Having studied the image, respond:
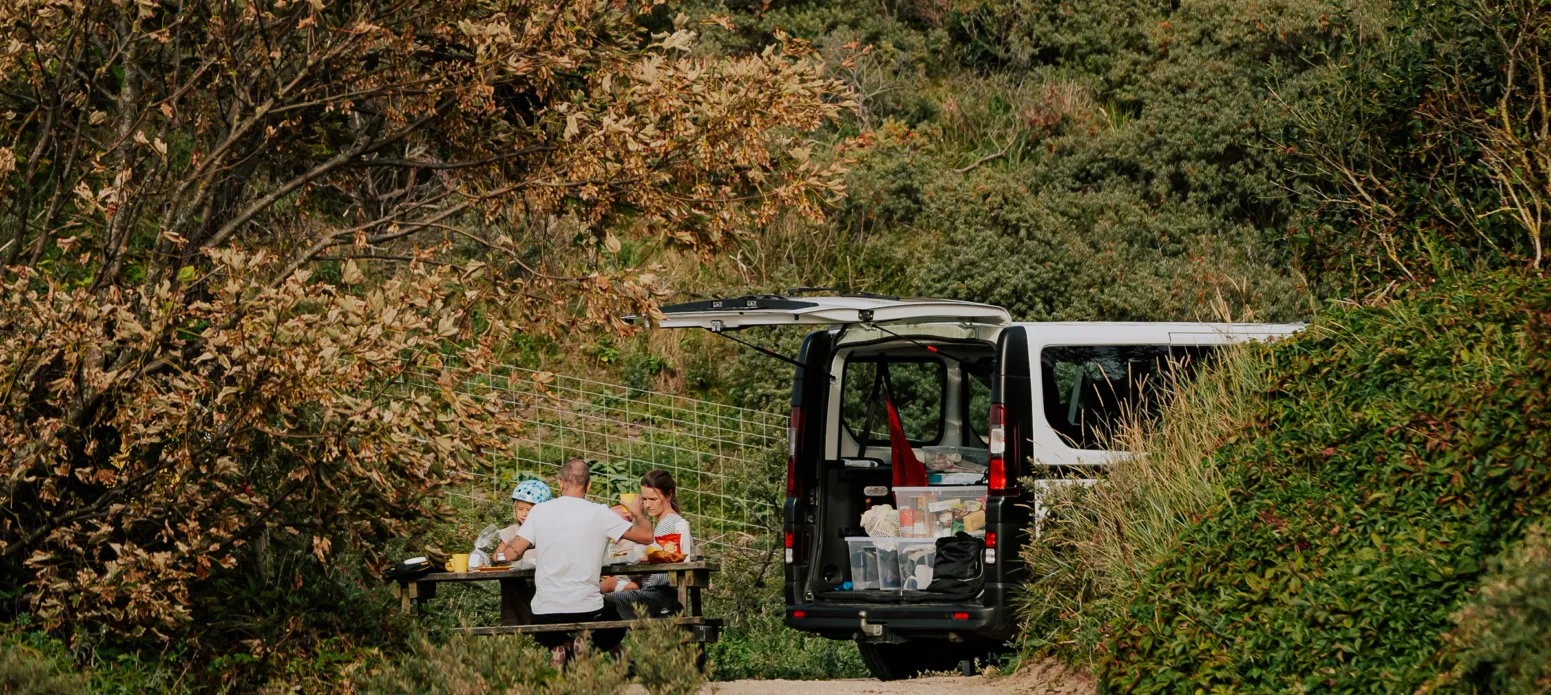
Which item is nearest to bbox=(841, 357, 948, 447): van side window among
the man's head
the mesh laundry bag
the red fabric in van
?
the red fabric in van

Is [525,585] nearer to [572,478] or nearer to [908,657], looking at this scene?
[572,478]

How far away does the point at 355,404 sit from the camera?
604 centimetres

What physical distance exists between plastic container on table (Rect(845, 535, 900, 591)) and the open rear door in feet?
4.49

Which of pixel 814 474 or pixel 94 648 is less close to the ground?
pixel 814 474

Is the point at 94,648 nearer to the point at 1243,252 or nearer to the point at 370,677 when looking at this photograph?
the point at 370,677

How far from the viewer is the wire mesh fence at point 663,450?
1325 cm

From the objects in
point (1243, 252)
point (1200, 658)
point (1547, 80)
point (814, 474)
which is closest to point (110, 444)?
point (814, 474)

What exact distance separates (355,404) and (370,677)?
139 centimetres

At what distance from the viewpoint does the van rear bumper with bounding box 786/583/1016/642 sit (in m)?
7.79

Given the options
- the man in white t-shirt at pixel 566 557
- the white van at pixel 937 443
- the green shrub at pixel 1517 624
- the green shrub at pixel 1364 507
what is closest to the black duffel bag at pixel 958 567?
the white van at pixel 937 443

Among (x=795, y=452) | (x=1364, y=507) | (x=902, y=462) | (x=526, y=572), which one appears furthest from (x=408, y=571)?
(x=1364, y=507)

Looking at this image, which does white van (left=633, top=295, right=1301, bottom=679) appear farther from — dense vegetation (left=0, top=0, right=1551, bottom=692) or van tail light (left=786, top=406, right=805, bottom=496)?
dense vegetation (left=0, top=0, right=1551, bottom=692)

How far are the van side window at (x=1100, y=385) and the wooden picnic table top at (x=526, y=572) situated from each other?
201 centimetres

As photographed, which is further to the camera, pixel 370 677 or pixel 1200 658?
pixel 370 677
